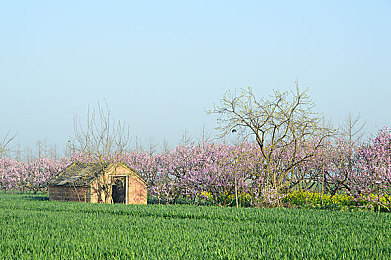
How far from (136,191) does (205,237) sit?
15917 mm

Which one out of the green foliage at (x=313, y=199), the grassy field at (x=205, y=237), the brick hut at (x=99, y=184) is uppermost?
the brick hut at (x=99, y=184)

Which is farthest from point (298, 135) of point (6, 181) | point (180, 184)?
point (6, 181)

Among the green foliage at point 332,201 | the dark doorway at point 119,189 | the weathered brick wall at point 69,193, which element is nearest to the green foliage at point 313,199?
the green foliage at point 332,201

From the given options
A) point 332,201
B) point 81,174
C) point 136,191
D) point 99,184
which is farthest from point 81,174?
point 332,201

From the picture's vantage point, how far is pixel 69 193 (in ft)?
83.9

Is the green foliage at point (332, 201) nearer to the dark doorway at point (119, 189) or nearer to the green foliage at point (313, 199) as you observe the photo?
the green foliage at point (313, 199)

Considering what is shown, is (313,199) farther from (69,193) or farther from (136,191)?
(69,193)

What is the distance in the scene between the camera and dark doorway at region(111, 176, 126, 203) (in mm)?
25853

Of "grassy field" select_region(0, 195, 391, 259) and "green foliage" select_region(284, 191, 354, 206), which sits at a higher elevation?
"green foliage" select_region(284, 191, 354, 206)

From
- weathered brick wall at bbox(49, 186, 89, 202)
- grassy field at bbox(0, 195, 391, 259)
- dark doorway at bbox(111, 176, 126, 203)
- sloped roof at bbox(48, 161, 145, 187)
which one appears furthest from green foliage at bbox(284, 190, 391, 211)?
weathered brick wall at bbox(49, 186, 89, 202)

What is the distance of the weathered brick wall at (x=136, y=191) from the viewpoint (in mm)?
25531

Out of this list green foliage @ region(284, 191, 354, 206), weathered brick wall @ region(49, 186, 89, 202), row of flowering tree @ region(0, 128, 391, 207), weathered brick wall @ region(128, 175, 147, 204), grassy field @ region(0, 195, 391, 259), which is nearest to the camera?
grassy field @ region(0, 195, 391, 259)

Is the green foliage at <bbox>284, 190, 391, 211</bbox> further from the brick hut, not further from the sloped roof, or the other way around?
the sloped roof

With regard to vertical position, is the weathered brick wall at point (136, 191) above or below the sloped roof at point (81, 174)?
below
